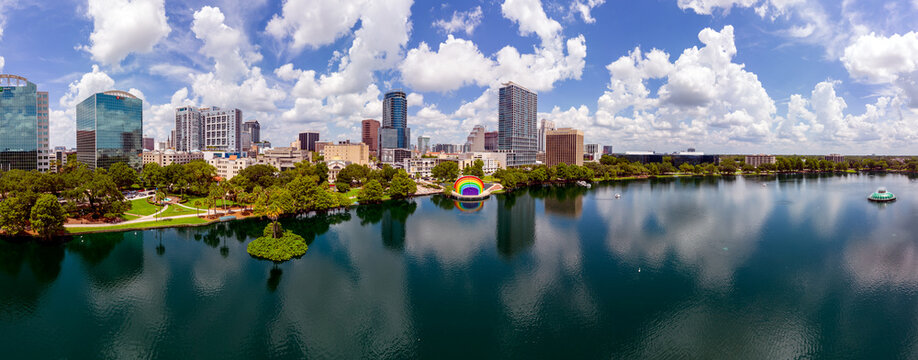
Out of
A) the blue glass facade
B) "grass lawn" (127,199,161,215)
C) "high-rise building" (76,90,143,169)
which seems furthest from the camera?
"high-rise building" (76,90,143,169)

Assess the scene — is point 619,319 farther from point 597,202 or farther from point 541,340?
point 597,202

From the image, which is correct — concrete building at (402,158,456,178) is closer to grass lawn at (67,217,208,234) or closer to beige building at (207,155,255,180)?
beige building at (207,155,255,180)

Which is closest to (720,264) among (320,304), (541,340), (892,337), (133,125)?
(892,337)

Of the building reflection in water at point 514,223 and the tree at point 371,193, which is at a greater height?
A: the tree at point 371,193

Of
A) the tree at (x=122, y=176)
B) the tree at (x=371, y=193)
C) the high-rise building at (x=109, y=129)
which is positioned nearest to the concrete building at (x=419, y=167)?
the tree at (x=371, y=193)

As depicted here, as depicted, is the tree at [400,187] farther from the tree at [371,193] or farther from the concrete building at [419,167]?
the concrete building at [419,167]

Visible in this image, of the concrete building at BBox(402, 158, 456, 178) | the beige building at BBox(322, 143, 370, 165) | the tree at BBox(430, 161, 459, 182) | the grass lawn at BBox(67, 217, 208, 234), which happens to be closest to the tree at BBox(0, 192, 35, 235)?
the grass lawn at BBox(67, 217, 208, 234)
